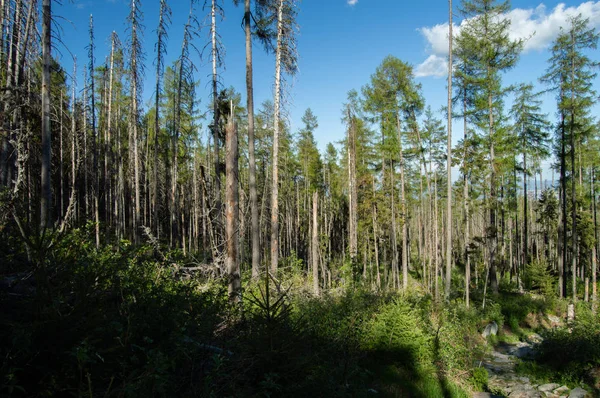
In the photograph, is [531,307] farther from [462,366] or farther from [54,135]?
[54,135]

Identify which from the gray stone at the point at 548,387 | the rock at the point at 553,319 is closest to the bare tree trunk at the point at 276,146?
the gray stone at the point at 548,387

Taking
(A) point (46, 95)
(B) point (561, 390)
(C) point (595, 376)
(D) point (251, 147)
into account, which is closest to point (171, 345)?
(A) point (46, 95)

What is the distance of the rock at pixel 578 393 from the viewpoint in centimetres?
860

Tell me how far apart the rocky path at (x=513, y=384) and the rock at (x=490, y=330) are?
5.40ft

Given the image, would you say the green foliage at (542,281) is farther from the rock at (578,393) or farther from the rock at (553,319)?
the rock at (578,393)

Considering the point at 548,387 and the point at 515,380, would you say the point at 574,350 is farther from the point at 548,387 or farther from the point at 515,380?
the point at 515,380

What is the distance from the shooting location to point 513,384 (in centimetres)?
1004

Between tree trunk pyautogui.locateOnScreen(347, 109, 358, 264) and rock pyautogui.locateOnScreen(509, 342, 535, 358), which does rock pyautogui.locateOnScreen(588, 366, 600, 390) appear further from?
tree trunk pyautogui.locateOnScreen(347, 109, 358, 264)

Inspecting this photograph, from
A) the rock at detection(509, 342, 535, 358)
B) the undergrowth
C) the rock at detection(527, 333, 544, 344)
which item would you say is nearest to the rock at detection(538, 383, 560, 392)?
the undergrowth

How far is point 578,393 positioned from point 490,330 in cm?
678

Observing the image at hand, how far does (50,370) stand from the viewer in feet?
7.38

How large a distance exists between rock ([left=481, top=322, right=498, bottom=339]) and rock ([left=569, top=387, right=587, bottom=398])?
239 inches

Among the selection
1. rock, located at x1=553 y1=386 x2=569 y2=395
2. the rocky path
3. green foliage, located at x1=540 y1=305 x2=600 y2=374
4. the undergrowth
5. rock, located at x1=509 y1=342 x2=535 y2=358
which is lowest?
rock, located at x1=509 y1=342 x2=535 y2=358

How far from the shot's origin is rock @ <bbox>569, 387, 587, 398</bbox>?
8603 mm
